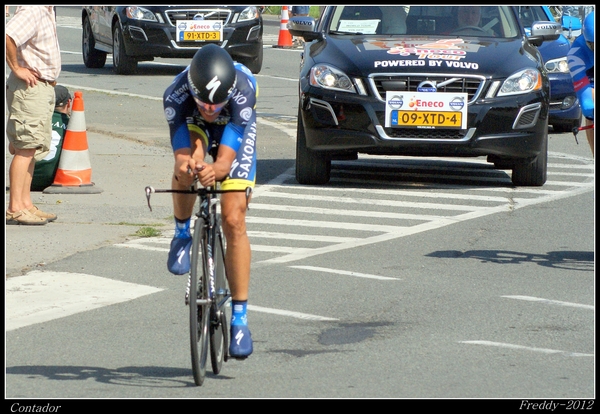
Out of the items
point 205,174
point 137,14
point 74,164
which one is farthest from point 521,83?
point 137,14

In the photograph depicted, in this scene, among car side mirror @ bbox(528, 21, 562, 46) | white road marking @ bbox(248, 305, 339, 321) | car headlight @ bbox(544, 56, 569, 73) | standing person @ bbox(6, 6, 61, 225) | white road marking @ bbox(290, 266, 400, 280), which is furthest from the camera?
car headlight @ bbox(544, 56, 569, 73)

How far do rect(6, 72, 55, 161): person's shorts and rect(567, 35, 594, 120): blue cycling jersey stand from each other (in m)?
4.02

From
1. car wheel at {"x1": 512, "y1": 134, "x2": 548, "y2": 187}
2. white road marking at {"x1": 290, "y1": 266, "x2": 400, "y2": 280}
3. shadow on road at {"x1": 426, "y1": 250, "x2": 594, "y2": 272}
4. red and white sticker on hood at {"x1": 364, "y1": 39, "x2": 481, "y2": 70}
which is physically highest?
red and white sticker on hood at {"x1": 364, "y1": 39, "x2": 481, "y2": 70}

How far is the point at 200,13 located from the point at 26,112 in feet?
38.8

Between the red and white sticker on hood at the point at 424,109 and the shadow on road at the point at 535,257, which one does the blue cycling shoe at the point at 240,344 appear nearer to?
the shadow on road at the point at 535,257

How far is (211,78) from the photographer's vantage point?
5332mm

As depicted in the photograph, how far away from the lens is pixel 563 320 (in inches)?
267

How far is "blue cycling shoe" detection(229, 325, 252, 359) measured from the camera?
5555 millimetres

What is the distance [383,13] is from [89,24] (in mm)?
A: 12600

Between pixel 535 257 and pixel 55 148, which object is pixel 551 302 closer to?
pixel 535 257

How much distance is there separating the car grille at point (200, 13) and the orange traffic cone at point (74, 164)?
10.0 m

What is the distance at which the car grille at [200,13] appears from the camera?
21.0 metres

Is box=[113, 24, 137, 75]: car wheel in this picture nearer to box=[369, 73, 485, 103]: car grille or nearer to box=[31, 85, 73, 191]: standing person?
box=[31, 85, 73, 191]: standing person

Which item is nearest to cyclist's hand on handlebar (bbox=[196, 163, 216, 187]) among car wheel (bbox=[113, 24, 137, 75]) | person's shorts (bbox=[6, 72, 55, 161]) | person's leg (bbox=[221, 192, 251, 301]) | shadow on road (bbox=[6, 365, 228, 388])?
person's leg (bbox=[221, 192, 251, 301])
